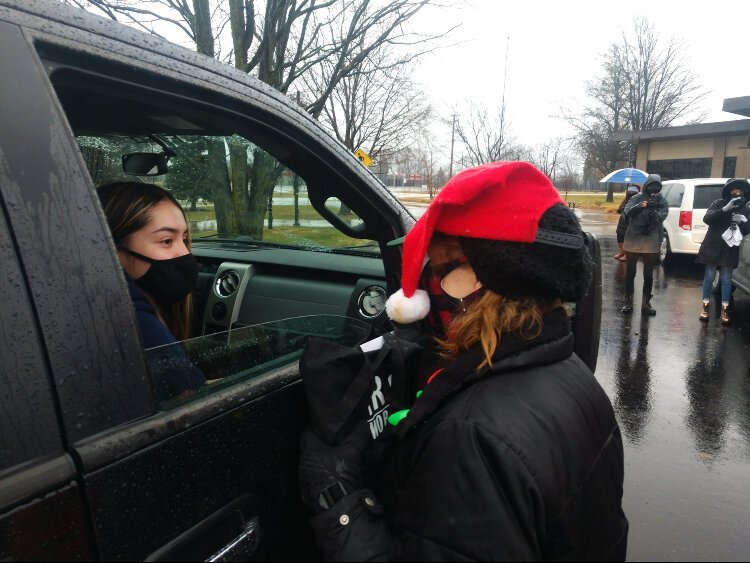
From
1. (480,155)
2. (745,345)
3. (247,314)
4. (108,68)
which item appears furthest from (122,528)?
(480,155)

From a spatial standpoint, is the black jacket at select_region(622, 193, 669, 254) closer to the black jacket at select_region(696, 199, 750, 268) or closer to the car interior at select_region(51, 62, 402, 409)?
the black jacket at select_region(696, 199, 750, 268)

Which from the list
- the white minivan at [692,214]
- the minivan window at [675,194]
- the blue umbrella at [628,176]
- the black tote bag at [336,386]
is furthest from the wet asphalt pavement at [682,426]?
the blue umbrella at [628,176]

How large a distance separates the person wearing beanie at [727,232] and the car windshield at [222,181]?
6188 mm

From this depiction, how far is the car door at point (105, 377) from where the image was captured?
93 centimetres

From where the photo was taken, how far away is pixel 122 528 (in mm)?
957

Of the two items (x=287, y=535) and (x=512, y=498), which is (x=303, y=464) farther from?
(x=512, y=498)

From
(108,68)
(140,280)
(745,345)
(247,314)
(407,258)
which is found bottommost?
(745,345)

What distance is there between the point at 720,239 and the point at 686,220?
13.9ft

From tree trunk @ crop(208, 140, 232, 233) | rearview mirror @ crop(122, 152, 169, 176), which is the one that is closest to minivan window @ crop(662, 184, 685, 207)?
tree trunk @ crop(208, 140, 232, 233)

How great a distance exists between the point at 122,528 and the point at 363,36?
10659 mm

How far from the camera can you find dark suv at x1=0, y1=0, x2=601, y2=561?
90 cm

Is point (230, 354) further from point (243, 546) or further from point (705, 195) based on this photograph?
point (705, 195)

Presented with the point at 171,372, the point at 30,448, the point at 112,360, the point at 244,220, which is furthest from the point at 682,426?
the point at 30,448

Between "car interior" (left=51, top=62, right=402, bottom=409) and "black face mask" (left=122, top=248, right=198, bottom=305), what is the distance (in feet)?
1.06
